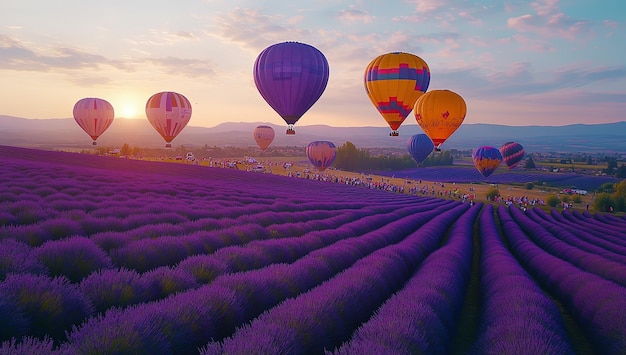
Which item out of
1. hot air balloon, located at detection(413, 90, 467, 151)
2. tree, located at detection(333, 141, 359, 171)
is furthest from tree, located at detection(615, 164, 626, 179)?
hot air balloon, located at detection(413, 90, 467, 151)

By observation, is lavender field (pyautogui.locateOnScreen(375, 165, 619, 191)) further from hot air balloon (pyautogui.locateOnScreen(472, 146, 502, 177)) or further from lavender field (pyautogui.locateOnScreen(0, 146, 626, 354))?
lavender field (pyautogui.locateOnScreen(0, 146, 626, 354))

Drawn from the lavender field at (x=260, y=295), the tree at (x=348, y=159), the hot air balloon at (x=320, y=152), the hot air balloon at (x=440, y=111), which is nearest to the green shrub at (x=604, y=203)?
the hot air balloon at (x=440, y=111)

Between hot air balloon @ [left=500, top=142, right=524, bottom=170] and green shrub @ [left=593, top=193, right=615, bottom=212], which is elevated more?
hot air balloon @ [left=500, top=142, right=524, bottom=170]

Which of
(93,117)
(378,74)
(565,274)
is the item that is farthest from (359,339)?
(93,117)

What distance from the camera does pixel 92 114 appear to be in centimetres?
4766

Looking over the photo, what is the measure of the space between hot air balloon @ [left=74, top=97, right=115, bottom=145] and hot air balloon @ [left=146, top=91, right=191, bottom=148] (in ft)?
36.9

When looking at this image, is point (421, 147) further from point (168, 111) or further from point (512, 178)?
point (168, 111)

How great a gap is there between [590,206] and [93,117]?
58.2m

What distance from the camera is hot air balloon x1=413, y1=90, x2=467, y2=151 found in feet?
118

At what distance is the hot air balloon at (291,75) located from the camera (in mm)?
27391

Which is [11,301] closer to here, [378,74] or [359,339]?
[359,339]

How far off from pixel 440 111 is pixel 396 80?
21.9ft

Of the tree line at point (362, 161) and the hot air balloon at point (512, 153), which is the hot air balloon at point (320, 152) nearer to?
the hot air balloon at point (512, 153)

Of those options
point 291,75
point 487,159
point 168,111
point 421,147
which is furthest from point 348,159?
point 291,75
